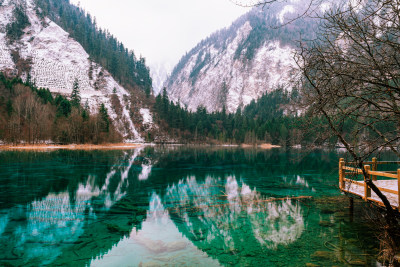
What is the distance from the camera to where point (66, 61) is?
14400cm

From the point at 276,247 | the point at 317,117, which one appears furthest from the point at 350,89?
the point at 276,247

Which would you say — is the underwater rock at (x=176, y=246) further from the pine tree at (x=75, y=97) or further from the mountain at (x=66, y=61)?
the mountain at (x=66, y=61)

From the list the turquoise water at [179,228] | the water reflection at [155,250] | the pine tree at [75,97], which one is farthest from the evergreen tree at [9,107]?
the water reflection at [155,250]

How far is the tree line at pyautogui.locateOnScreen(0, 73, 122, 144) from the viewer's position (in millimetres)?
64562

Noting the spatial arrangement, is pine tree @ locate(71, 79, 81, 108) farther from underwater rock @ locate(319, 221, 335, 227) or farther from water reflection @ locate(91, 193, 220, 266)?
underwater rock @ locate(319, 221, 335, 227)

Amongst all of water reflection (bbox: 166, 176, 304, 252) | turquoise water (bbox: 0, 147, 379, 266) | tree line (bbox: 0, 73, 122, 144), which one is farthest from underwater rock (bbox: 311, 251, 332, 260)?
tree line (bbox: 0, 73, 122, 144)

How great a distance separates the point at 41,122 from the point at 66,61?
3655 inches

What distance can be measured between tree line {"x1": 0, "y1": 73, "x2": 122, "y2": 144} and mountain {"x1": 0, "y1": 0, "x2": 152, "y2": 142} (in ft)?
111

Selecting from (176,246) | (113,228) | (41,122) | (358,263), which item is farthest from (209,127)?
(358,263)

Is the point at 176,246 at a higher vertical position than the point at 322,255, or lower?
lower

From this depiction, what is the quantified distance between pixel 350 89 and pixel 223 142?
129894 millimetres

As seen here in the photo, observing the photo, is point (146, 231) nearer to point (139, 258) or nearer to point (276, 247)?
point (139, 258)

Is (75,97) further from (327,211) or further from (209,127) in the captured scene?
(327,211)

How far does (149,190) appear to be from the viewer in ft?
62.3
